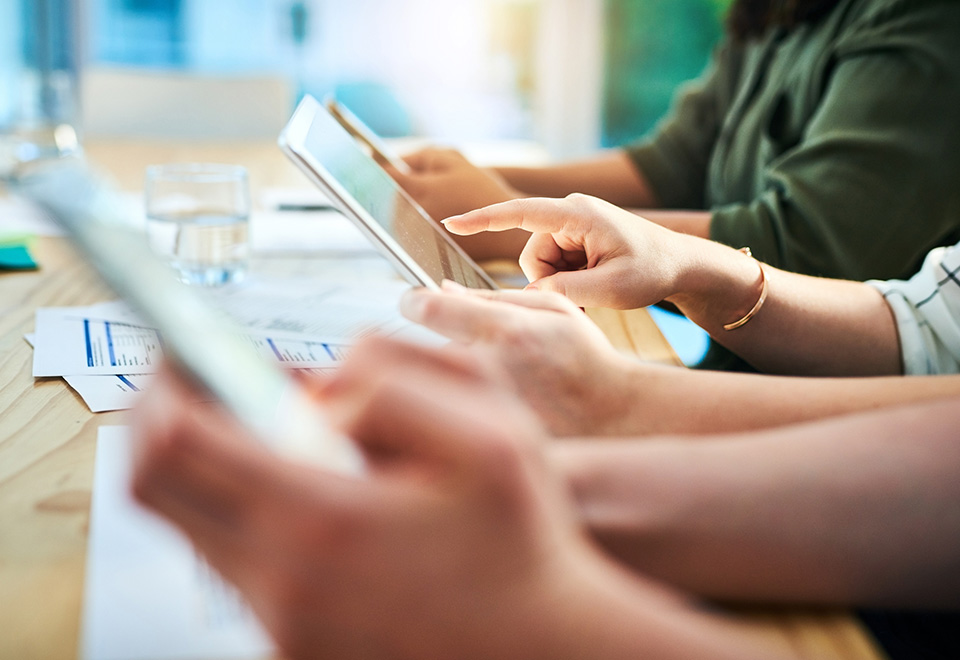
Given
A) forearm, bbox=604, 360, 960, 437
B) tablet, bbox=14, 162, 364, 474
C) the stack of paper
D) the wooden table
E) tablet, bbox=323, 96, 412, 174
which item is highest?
tablet, bbox=14, 162, 364, 474

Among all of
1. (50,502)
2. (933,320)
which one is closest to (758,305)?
(933,320)

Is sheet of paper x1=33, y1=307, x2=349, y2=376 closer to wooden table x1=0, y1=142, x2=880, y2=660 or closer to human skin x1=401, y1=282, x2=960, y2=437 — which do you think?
wooden table x1=0, y1=142, x2=880, y2=660

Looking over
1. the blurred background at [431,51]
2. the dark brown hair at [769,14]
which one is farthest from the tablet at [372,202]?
the blurred background at [431,51]

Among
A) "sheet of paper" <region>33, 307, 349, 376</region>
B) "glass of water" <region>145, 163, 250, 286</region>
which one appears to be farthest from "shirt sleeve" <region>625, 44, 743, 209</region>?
"sheet of paper" <region>33, 307, 349, 376</region>

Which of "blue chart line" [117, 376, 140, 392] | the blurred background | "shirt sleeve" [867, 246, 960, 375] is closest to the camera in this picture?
"blue chart line" [117, 376, 140, 392]

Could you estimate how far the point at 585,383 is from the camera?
0.43m

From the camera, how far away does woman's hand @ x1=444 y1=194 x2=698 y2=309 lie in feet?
1.97

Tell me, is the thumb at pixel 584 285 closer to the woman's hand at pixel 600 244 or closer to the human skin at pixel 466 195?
the woman's hand at pixel 600 244

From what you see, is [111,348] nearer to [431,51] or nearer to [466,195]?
[466,195]

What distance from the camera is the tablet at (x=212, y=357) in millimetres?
274

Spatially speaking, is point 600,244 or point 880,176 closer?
point 600,244

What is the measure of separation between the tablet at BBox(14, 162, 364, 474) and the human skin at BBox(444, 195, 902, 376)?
1.07ft

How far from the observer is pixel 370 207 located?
0.59m

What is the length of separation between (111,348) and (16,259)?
0.37 m
